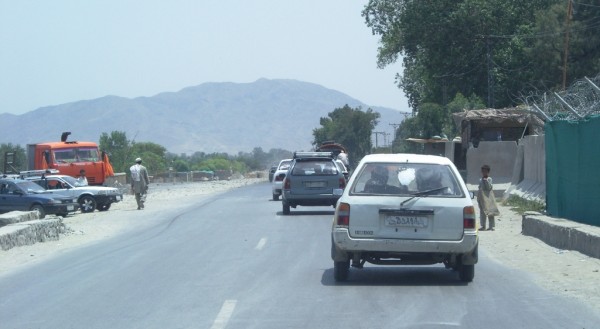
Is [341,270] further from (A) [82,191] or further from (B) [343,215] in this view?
(A) [82,191]

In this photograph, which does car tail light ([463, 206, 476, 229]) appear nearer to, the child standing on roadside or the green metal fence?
the green metal fence

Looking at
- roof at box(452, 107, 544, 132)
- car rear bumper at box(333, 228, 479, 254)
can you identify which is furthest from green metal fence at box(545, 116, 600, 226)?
roof at box(452, 107, 544, 132)

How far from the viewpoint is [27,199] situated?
105ft

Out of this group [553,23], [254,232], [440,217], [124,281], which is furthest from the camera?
[553,23]

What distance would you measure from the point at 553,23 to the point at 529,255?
37452 millimetres

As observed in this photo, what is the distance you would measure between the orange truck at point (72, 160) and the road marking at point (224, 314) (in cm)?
3282

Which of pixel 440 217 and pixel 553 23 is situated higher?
pixel 553 23

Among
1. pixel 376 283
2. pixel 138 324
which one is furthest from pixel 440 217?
pixel 138 324

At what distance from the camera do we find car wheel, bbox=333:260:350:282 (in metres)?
12.4

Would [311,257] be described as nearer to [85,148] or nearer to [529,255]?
[529,255]

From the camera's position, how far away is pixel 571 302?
10758 mm

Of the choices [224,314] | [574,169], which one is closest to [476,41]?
[574,169]

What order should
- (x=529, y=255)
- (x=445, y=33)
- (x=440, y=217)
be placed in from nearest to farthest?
(x=440, y=217), (x=529, y=255), (x=445, y=33)

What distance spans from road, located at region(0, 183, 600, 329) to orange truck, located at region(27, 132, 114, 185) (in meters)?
24.9
